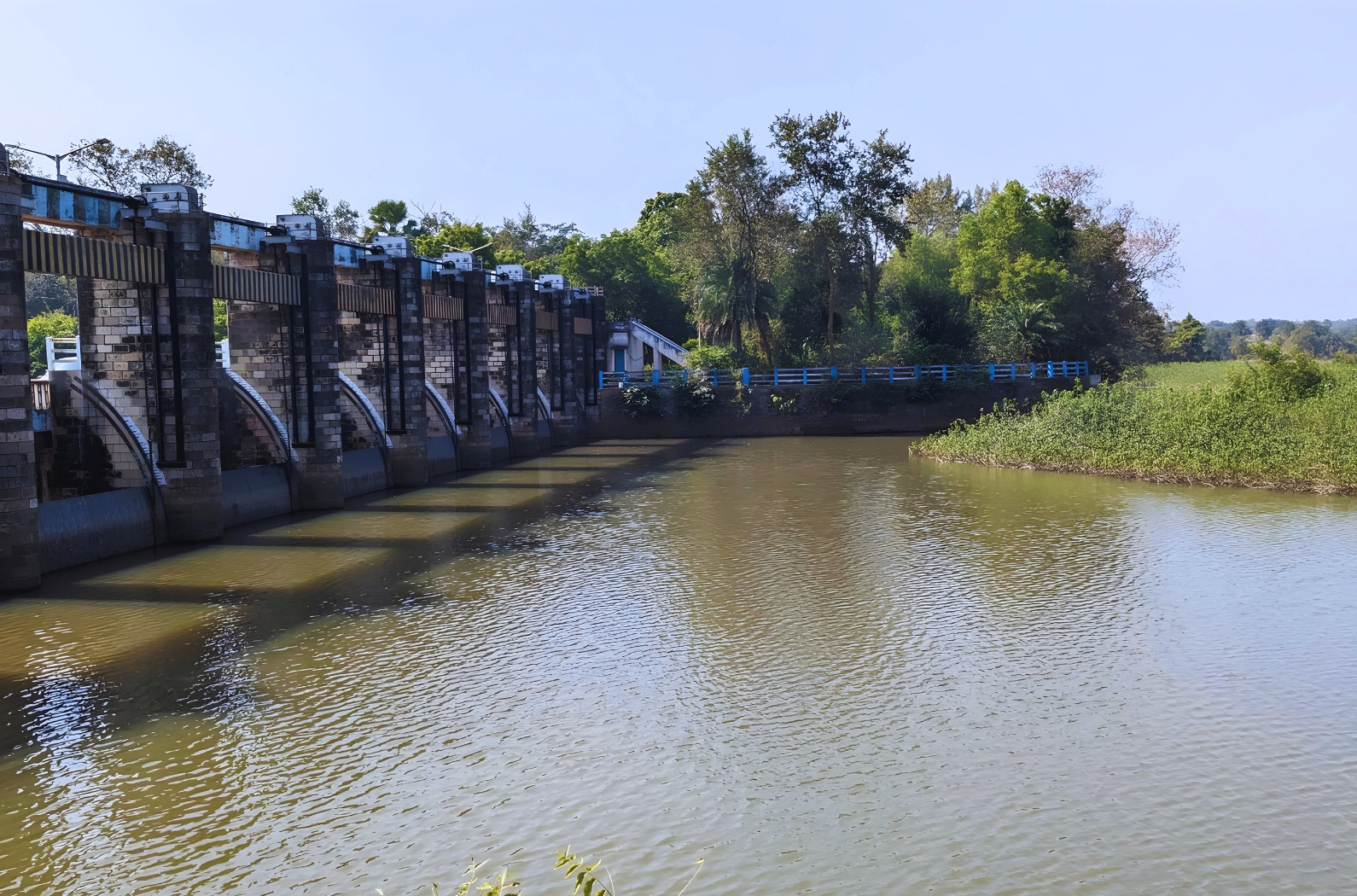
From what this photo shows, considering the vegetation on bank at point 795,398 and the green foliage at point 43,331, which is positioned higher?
the green foliage at point 43,331

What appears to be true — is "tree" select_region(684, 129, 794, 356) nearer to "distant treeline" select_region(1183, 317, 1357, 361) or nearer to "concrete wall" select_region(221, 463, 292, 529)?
"concrete wall" select_region(221, 463, 292, 529)

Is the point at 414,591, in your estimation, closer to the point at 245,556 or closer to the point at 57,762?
the point at 245,556

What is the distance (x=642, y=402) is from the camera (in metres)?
46.8

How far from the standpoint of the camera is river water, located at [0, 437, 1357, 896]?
7914mm

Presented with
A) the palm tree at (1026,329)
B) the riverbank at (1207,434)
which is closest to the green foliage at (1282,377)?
the riverbank at (1207,434)

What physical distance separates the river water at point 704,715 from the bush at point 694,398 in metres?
26.3

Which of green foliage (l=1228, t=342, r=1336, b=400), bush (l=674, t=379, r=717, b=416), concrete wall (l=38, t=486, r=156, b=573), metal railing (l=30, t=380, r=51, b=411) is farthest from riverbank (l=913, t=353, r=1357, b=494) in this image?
metal railing (l=30, t=380, r=51, b=411)

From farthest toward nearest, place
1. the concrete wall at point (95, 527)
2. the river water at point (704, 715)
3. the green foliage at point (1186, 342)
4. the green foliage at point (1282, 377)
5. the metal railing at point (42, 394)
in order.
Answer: the green foliage at point (1186, 342) < the green foliage at point (1282, 377) < the metal railing at point (42, 394) < the concrete wall at point (95, 527) < the river water at point (704, 715)

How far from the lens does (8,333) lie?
1620cm

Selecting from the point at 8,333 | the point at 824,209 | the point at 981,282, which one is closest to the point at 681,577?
the point at 8,333

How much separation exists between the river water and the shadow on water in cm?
8

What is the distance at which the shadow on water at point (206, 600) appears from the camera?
38.3 feet

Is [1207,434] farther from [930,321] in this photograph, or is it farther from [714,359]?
[714,359]

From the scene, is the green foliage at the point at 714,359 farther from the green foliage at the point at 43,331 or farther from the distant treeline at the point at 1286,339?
the distant treeline at the point at 1286,339
